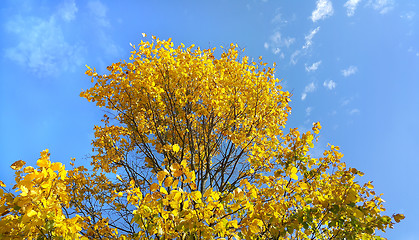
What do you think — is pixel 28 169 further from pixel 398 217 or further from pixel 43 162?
pixel 398 217

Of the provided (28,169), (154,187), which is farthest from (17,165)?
(154,187)

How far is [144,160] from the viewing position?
7328 millimetres

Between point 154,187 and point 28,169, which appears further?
point 154,187

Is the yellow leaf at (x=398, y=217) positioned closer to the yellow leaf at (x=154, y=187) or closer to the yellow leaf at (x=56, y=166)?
the yellow leaf at (x=154, y=187)

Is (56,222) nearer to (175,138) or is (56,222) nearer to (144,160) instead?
(175,138)

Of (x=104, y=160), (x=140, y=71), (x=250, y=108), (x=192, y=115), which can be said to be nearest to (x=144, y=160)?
(x=104, y=160)

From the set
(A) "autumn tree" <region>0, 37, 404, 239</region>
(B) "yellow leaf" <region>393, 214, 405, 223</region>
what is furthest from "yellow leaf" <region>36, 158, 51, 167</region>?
(B) "yellow leaf" <region>393, 214, 405, 223</region>

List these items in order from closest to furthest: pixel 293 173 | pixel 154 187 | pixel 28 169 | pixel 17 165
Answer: pixel 28 169
pixel 17 165
pixel 154 187
pixel 293 173

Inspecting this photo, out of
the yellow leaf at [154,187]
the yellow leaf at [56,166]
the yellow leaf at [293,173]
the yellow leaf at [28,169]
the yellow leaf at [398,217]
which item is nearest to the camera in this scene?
the yellow leaf at [28,169]

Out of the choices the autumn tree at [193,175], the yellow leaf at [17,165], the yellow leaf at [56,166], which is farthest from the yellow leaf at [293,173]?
the yellow leaf at [17,165]

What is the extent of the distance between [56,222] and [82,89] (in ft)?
13.2

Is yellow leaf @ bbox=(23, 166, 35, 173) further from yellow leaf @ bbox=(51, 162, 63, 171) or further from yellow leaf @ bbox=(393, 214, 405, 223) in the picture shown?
yellow leaf @ bbox=(393, 214, 405, 223)

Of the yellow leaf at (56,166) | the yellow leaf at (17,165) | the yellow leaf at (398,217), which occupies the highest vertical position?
the yellow leaf at (17,165)

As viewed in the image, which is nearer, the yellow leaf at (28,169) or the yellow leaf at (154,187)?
the yellow leaf at (28,169)
